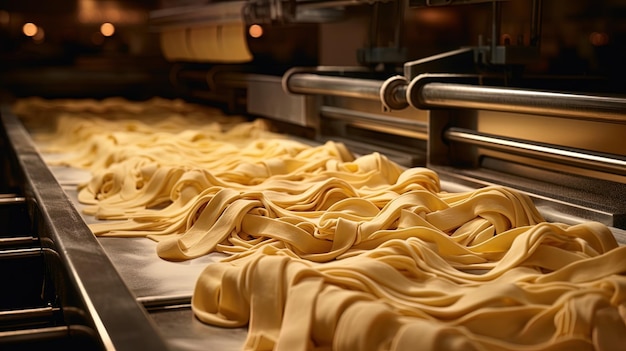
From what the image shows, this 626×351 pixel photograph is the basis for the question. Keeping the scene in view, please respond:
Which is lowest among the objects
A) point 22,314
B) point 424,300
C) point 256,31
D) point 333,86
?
point 22,314

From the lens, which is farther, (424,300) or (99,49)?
(99,49)

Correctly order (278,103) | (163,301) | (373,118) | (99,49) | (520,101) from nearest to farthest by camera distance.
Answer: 1. (163,301)
2. (520,101)
3. (373,118)
4. (278,103)
5. (99,49)

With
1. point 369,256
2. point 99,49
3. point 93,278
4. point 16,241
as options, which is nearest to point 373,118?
point 16,241

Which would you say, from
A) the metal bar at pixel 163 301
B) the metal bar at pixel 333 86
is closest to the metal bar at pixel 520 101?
the metal bar at pixel 333 86

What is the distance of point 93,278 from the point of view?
1369 millimetres

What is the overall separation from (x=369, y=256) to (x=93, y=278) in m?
0.48

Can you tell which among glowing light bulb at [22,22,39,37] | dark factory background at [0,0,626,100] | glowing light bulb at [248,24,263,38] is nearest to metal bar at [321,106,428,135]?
dark factory background at [0,0,626,100]

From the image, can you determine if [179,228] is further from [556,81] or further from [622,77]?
[622,77]

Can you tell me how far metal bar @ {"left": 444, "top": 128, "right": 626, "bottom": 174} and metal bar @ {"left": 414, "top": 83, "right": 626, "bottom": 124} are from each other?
0.34ft

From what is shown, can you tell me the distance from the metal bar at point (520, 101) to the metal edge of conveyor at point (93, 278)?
1161mm

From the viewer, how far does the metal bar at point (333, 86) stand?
3.04 metres

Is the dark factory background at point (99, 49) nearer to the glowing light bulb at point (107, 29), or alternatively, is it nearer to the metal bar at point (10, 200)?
the glowing light bulb at point (107, 29)

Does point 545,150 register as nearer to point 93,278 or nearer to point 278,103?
point 93,278

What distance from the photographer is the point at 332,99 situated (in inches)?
150
